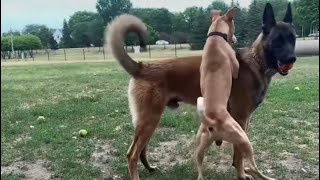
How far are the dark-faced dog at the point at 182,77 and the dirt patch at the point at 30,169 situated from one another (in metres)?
1.00

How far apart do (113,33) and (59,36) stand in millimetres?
35668

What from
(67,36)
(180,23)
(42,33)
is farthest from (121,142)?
(42,33)

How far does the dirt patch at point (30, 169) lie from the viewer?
14.6ft

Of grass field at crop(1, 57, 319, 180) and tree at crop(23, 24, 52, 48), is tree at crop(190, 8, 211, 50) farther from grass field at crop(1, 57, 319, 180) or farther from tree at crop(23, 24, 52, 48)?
tree at crop(23, 24, 52, 48)

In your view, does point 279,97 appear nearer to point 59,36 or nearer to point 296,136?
point 296,136

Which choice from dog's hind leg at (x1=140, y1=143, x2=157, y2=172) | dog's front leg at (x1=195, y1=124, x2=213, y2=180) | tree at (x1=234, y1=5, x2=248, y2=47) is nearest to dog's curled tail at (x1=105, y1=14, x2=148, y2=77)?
dog's hind leg at (x1=140, y1=143, x2=157, y2=172)

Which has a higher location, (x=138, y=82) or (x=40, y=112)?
(x=138, y=82)

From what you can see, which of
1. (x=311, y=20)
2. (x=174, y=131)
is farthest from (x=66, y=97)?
(x=311, y=20)

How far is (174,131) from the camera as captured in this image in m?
6.21

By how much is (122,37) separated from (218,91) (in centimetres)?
142

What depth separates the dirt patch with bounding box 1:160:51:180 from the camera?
4438 millimetres

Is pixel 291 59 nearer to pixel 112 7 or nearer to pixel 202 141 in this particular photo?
pixel 202 141

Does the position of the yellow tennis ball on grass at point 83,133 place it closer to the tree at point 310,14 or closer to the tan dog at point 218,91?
the tan dog at point 218,91

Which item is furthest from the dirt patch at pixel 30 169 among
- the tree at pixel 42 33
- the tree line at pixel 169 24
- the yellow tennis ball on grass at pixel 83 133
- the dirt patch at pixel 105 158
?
the tree at pixel 42 33
